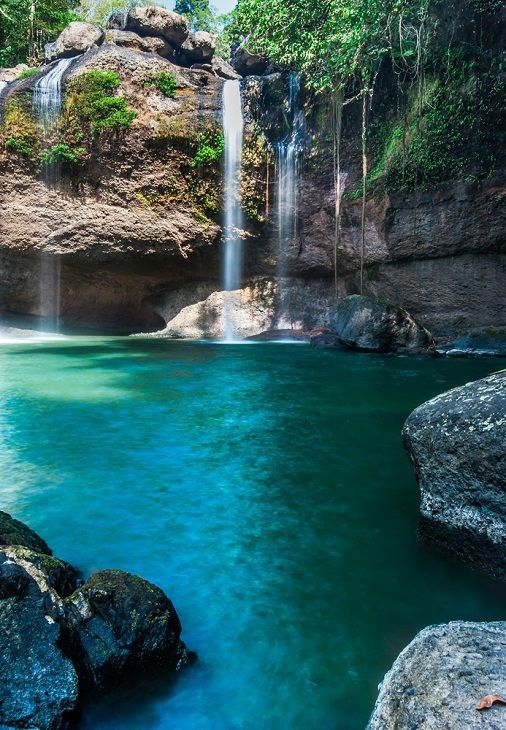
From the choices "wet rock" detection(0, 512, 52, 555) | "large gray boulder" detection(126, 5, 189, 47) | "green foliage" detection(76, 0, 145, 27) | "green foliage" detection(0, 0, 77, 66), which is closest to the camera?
"wet rock" detection(0, 512, 52, 555)

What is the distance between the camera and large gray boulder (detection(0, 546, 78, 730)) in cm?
209

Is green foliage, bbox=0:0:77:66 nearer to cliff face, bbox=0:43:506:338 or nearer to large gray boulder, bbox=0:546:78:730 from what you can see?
cliff face, bbox=0:43:506:338

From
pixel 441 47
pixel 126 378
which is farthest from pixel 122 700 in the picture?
pixel 441 47

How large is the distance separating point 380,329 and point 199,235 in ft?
24.4

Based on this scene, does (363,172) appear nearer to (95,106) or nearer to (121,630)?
(95,106)

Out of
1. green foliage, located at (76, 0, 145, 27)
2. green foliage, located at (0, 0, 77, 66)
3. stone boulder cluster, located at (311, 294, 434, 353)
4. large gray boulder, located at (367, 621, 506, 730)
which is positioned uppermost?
green foliage, located at (76, 0, 145, 27)

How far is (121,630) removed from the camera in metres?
2.54

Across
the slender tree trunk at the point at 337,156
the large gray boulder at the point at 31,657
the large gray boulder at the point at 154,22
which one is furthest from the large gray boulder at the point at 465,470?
the large gray boulder at the point at 154,22

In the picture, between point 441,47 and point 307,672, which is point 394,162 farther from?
point 307,672

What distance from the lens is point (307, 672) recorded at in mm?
2621

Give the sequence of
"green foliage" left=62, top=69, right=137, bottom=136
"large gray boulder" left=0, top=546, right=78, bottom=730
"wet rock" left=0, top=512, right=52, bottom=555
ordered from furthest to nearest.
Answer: "green foliage" left=62, top=69, right=137, bottom=136
"wet rock" left=0, top=512, right=52, bottom=555
"large gray boulder" left=0, top=546, right=78, bottom=730

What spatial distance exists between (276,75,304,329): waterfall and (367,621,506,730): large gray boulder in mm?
18185

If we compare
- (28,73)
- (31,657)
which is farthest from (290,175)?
(31,657)

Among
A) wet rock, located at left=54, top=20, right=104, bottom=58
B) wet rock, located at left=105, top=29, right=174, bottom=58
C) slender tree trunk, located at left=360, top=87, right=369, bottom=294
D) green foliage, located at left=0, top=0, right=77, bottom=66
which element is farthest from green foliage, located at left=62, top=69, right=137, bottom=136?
green foliage, located at left=0, top=0, right=77, bottom=66
